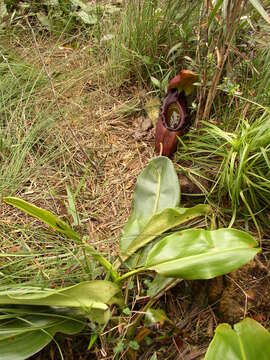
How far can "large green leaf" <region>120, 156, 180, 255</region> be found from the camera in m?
1.22

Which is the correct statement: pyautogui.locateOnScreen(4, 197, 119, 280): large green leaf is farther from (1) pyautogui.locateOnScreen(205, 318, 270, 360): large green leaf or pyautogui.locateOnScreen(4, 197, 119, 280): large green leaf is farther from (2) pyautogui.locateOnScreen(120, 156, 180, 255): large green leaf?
(1) pyautogui.locateOnScreen(205, 318, 270, 360): large green leaf

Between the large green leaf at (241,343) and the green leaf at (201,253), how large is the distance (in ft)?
0.45

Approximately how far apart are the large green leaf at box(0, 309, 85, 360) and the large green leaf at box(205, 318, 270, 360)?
0.37 metres

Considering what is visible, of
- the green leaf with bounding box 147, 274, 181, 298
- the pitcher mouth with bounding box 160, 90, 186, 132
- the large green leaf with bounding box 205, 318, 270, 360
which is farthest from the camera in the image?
the pitcher mouth with bounding box 160, 90, 186, 132

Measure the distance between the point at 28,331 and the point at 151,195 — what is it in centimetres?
56

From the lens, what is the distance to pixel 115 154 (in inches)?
61.4

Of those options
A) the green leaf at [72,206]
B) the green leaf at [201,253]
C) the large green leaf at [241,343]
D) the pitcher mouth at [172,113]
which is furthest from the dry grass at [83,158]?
the large green leaf at [241,343]

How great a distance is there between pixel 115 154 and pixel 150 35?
1.82ft

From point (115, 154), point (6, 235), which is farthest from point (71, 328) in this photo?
point (115, 154)

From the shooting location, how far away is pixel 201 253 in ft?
3.35

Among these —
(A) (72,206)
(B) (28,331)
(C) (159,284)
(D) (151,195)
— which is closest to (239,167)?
(D) (151,195)

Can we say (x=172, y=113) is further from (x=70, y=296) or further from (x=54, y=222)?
(x=70, y=296)

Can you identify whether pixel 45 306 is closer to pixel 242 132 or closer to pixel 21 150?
pixel 21 150

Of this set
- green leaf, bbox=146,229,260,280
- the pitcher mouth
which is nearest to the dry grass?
the pitcher mouth
